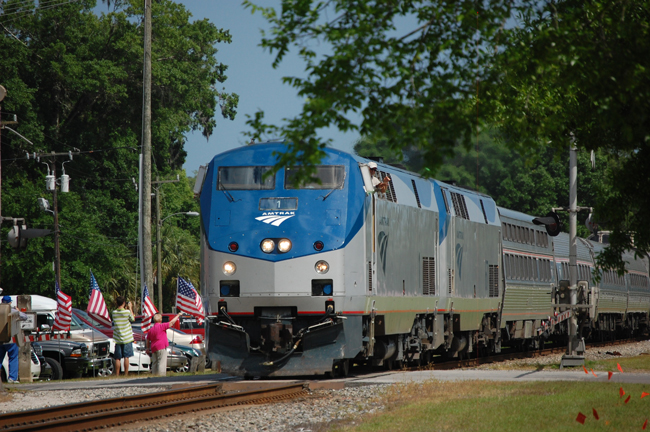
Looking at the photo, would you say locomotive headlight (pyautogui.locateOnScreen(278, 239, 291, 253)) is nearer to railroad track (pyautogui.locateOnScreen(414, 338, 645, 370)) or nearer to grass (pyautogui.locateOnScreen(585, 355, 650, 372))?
railroad track (pyautogui.locateOnScreen(414, 338, 645, 370))

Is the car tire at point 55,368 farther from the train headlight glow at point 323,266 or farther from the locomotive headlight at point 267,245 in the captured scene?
the train headlight glow at point 323,266

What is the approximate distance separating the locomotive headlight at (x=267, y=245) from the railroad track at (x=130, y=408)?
2.44 m

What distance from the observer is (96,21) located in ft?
187

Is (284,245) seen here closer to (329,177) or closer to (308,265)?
(308,265)

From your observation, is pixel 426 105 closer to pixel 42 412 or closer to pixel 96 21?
pixel 42 412

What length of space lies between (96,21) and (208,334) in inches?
1691

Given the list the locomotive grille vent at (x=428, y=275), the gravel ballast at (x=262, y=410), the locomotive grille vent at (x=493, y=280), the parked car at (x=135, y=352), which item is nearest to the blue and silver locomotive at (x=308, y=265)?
the locomotive grille vent at (x=428, y=275)

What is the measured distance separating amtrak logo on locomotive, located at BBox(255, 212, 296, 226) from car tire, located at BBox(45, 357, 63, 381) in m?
9.31

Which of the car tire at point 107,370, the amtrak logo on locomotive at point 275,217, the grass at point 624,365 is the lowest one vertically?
the car tire at point 107,370

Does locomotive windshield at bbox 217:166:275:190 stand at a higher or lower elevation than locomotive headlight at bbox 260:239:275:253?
higher

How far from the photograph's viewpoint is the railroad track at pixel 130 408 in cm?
1133

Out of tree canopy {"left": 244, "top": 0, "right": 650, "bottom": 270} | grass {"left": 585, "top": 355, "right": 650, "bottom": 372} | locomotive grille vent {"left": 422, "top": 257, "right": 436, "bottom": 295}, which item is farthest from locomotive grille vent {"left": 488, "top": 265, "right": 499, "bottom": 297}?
tree canopy {"left": 244, "top": 0, "right": 650, "bottom": 270}

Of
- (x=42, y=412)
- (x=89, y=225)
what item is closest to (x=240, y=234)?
(x=42, y=412)

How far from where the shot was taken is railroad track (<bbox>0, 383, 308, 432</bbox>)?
11.3 meters
